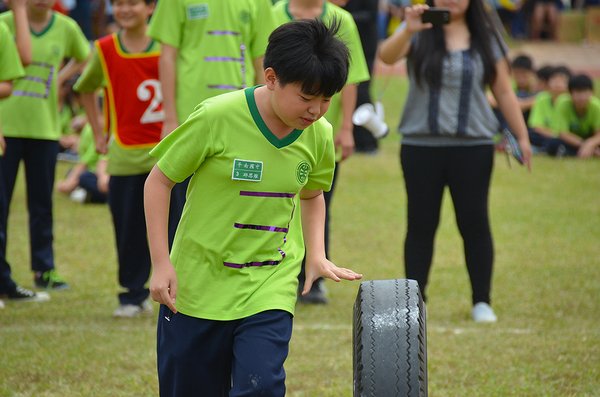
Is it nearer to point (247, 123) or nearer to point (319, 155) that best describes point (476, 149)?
point (319, 155)

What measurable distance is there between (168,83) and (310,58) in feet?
6.08

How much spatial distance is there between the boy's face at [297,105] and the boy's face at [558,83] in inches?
348

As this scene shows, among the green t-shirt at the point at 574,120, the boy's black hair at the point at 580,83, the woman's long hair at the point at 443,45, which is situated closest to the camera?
the woman's long hair at the point at 443,45

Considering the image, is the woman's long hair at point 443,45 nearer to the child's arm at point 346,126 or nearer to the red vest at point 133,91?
the child's arm at point 346,126

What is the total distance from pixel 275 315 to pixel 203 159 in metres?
0.54

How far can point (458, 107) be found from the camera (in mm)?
3805

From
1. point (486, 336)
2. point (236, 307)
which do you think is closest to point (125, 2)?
point (236, 307)

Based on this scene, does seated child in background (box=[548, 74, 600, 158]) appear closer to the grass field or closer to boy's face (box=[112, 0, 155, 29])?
the grass field

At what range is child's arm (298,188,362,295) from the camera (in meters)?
2.35

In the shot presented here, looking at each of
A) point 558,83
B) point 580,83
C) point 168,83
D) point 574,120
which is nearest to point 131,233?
point 168,83

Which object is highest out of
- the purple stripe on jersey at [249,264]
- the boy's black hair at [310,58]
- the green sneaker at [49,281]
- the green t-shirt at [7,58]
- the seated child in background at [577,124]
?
the boy's black hair at [310,58]

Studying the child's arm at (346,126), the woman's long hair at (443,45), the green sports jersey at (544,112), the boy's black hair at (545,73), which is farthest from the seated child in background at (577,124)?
the woman's long hair at (443,45)

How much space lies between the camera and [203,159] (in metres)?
2.21

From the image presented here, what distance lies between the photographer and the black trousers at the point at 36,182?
14.7 ft
